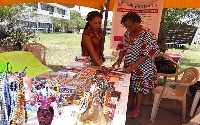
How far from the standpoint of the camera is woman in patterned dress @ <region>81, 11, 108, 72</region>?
93.1 inches

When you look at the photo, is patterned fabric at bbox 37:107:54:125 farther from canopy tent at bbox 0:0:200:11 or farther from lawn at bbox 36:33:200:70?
lawn at bbox 36:33:200:70

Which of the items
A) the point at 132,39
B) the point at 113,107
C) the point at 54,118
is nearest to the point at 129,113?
the point at 132,39

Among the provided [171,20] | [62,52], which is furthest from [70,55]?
[171,20]

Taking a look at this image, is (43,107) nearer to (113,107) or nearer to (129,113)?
(113,107)

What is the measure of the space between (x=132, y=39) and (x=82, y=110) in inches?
69.8

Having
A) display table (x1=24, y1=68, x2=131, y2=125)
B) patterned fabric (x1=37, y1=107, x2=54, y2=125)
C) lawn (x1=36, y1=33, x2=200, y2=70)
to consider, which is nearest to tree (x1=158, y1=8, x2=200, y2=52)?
lawn (x1=36, y1=33, x2=200, y2=70)

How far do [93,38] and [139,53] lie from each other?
2.10 ft

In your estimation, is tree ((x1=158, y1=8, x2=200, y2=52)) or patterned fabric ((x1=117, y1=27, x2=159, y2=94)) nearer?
patterned fabric ((x1=117, y1=27, x2=159, y2=94))

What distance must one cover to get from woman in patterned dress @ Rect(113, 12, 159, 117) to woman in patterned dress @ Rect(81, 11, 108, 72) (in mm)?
334

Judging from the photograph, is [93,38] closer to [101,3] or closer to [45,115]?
[45,115]

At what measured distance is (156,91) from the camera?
2.97 metres

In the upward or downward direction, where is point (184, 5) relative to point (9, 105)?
upward

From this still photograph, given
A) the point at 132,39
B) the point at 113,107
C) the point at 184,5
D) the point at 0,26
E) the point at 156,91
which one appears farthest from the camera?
the point at 0,26

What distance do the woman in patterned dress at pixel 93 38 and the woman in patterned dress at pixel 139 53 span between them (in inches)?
13.2
